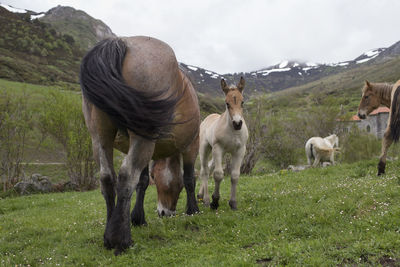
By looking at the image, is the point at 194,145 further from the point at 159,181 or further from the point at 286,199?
the point at 286,199

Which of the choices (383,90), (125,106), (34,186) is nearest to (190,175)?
(125,106)

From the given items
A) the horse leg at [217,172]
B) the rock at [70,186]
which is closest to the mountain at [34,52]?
the rock at [70,186]

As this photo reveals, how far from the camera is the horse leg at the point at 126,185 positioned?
355 centimetres

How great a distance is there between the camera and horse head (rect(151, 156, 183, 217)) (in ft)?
17.5

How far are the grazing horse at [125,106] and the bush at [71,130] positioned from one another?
1201cm

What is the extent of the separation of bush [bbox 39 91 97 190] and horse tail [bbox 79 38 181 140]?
1215 centimetres

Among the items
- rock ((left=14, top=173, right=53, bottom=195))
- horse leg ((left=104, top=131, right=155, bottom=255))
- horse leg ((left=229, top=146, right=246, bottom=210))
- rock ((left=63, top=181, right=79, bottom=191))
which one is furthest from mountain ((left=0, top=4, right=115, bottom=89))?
horse leg ((left=104, top=131, right=155, bottom=255))

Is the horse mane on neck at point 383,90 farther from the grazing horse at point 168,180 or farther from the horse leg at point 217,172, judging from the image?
the grazing horse at point 168,180

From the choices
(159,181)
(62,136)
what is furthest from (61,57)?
(159,181)

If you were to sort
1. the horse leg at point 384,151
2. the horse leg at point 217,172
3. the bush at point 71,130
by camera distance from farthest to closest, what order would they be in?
the bush at point 71,130, the horse leg at point 384,151, the horse leg at point 217,172

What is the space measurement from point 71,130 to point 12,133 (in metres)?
3.19

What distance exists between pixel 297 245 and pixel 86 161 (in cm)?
1454

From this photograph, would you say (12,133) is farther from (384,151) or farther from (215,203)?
(384,151)

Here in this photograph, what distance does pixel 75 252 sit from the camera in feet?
12.8
